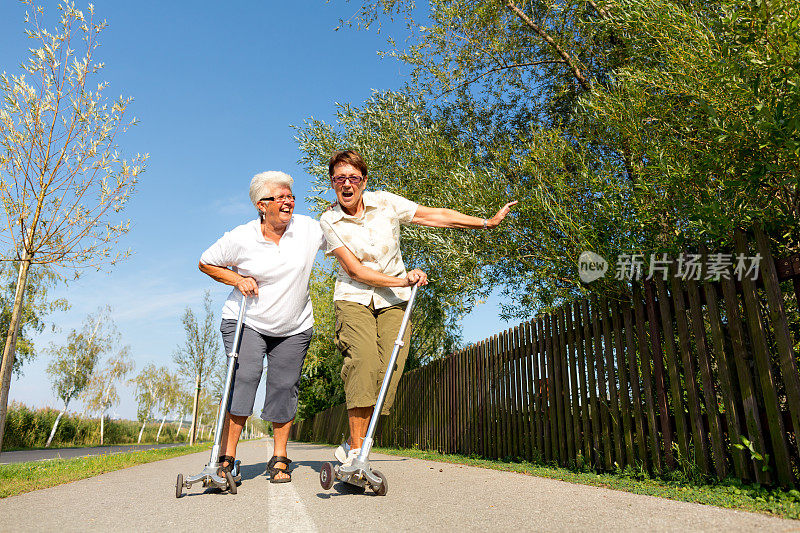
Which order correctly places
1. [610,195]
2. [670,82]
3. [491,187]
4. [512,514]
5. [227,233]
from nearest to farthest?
[512,514]
[227,233]
[670,82]
[610,195]
[491,187]

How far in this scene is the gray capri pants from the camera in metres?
4.00

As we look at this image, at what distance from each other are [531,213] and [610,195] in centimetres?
121

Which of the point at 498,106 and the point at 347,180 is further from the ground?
the point at 498,106

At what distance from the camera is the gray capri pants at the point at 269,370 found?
4.00m

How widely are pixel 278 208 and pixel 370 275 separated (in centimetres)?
100

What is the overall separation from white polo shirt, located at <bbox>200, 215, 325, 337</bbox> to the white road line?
48.7 inches

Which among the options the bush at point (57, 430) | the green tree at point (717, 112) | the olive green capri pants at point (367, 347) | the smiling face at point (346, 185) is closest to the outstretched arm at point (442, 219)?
the smiling face at point (346, 185)

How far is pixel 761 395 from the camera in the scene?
3.43 meters

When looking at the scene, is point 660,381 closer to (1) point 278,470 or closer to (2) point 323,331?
(1) point 278,470

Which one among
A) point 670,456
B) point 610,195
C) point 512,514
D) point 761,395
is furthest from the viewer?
point 610,195

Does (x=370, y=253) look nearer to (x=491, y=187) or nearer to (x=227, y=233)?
(x=227, y=233)

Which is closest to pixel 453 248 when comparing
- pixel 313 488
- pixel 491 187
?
pixel 491 187

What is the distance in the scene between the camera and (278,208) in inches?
165

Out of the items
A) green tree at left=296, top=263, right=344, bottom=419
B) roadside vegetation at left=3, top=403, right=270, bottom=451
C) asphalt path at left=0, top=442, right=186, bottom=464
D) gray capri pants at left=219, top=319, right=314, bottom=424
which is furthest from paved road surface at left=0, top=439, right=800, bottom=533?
roadside vegetation at left=3, top=403, right=270, bottom=451
